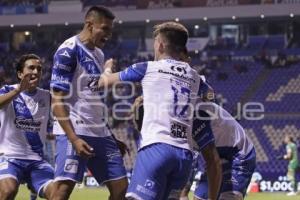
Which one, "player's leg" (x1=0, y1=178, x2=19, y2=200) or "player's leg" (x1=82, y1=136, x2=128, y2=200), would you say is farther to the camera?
"player's leg" (x1=0, y1=178, x2=19, y2=200)

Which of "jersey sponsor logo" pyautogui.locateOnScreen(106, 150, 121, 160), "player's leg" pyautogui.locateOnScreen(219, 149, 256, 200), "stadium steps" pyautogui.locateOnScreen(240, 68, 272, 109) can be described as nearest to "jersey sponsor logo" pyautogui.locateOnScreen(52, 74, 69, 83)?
"jersey sponsor logo" pyautogui.locateOnScreen(106, 150, 121, 160)

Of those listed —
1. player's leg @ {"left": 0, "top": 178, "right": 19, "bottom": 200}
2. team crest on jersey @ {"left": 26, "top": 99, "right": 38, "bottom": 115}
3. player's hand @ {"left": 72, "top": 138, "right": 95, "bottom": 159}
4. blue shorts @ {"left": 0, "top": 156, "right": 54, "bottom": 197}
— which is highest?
team crest on jersey @ {"left": 26, "top": 99, "right": 38, "bottom": 115}

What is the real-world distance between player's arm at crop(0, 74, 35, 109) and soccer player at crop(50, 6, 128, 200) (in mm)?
537

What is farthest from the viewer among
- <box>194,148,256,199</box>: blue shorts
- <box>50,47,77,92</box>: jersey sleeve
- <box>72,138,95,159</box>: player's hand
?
<box>194,148,256,199</box>: blue shorts

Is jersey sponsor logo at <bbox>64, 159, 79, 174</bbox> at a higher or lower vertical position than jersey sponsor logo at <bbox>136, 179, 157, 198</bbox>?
lower

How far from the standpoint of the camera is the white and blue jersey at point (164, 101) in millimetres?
5141

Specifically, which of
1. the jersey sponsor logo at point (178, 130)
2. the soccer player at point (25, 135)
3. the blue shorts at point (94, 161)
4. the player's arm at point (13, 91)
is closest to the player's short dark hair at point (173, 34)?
the jersey sponsor logo at point (178, 130)

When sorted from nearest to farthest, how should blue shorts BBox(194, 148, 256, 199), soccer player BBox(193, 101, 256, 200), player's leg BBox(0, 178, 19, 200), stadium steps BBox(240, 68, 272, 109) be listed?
soccer player BBox(193, 101, 256, 200) < blue shorts BBox(194, 148, 256, 199) < player's leg BBox(0, 178, 19, 200) < stadium steps BBox(240, 68, 272, 109)

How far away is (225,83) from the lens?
31.3 metres

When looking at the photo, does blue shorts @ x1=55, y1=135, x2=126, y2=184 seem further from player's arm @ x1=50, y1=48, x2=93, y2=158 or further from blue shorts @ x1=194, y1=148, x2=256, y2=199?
blue shorts @ x1=194, y1=148, x2=256, y2=199

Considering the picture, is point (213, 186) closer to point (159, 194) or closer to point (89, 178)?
point (159, 194)

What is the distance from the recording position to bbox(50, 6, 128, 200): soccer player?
247 inches

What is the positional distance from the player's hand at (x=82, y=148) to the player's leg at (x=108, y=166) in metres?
0.52

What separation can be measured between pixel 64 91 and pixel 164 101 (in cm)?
137
